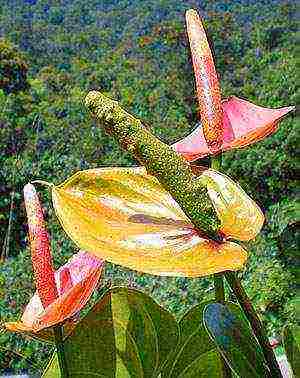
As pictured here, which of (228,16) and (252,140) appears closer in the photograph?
(252,140)

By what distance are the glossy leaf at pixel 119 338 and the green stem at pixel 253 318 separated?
5 centimetres

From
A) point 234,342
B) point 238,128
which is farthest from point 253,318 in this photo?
point 238,128

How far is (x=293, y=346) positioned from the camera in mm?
329

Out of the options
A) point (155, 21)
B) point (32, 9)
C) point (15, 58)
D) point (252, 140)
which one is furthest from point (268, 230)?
point (32, 9)

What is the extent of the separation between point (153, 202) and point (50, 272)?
53 mm

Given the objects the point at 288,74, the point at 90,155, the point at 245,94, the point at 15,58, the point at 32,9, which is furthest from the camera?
the point at 32,9

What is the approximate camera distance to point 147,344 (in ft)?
1.10

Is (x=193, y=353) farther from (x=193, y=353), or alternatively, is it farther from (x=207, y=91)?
(x=207, y=91)

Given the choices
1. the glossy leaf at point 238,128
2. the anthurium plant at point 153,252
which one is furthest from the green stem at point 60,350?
the glossy leaf at point 238,128

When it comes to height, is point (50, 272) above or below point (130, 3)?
above

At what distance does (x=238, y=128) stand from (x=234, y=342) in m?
0.13

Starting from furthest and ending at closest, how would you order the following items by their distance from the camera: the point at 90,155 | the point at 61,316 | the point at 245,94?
the point at 245,94 → the point at 90,155 → the point at 61,316

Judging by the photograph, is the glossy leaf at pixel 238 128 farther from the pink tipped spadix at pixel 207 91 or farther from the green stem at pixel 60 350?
the green stem at pixel 60 350

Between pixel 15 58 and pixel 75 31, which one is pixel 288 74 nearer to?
pixel 15 58
